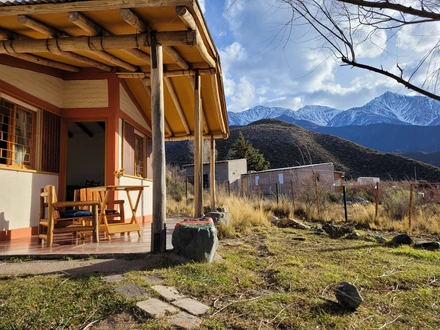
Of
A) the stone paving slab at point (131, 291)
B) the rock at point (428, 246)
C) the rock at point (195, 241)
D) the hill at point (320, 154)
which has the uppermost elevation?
the hill at point (320, 154)

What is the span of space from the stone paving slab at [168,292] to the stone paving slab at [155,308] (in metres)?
0.11

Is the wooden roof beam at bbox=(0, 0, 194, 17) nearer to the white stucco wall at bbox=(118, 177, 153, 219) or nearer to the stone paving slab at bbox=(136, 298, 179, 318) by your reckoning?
the stone paving slab at bbox=(136, 298, 179, 318)

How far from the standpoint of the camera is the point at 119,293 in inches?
115

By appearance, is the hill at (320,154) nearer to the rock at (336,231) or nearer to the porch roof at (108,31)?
the rock at (336,231)

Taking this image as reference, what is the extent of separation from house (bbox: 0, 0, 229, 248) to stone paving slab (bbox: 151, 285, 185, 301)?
3.92 ft

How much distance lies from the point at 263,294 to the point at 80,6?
393 cm

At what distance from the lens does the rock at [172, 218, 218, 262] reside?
4.01m

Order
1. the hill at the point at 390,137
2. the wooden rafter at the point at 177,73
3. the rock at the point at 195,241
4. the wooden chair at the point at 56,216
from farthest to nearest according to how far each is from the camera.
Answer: the hill at the point at 390,137, the wooden rafter at the point at 177,73, the wooden chair at the point at 56,216, the rock at the point at 195,241

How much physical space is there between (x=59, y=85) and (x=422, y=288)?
23.6 feet

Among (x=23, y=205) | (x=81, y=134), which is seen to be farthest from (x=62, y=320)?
(x=81, y=134)

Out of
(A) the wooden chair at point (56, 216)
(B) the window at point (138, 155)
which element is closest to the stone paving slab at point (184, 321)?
(A) the wooden chair at point (56, 216)

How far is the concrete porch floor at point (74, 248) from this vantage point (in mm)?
4160

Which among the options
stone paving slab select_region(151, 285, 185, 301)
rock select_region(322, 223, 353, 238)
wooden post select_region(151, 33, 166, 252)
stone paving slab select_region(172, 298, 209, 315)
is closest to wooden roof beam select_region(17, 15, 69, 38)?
wooden post select_region(151, 33, 166, 252)

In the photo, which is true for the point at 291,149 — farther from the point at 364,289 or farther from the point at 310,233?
the point at 364,289
